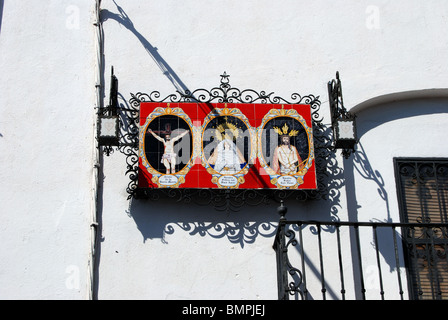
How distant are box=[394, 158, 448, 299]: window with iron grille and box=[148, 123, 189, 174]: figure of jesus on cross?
236 centimetres

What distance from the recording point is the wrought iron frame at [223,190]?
343 inches

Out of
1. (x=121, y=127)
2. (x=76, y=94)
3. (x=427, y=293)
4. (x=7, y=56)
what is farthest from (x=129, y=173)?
(x=427, y=293)

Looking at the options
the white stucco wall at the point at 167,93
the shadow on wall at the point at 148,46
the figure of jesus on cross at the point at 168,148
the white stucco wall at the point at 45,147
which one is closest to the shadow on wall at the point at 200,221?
the white stucco wall at the point at 167,93

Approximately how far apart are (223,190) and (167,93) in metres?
1.29

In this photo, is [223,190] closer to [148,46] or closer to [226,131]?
[226,131]

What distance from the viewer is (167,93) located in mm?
9188

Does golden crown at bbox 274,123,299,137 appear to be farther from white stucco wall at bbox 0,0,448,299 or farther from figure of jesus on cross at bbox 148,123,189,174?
figure of jesus on cross at bbox 148,123,189,174

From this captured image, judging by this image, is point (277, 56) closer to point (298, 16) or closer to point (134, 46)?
point (298, 16)

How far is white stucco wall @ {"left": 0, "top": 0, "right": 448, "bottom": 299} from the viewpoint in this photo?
847 cm

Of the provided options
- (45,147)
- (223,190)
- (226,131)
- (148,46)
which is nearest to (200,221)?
(223,190)

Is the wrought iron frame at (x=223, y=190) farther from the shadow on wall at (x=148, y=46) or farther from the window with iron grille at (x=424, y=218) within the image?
the window with iron grille at (x=424, y=218)

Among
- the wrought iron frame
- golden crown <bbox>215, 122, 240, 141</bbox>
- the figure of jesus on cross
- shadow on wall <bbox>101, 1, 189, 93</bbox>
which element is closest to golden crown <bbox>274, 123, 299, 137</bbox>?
the wrought iron frame

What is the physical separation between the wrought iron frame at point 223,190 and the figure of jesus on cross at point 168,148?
0.22m
